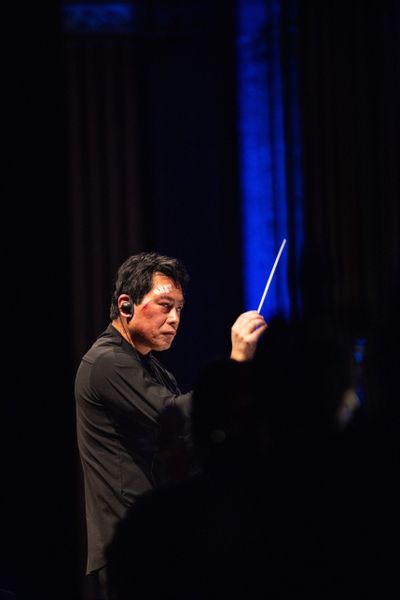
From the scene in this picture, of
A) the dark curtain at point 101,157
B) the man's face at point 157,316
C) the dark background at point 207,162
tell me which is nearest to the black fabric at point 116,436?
the man's face at point 157,316

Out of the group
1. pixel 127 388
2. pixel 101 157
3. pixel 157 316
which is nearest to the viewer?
pixel 127 388

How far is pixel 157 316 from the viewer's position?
2.08 metres

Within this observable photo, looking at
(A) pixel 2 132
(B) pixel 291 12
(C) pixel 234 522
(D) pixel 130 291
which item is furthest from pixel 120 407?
(B) pixel 291 12

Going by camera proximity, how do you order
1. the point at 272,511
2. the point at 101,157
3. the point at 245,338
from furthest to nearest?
the point at 101,157 < the point at 245,338 < the point at 272,511

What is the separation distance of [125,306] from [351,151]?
3.32 feet

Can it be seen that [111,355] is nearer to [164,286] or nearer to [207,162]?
[164,286]

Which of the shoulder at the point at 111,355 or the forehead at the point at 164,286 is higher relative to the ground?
the forehead at the point at 164,286

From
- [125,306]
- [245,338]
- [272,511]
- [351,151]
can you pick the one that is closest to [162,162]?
[351,151]

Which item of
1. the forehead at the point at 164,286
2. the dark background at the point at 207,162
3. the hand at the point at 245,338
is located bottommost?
the hand at the point at 245,338

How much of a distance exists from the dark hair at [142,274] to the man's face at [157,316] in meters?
0.02

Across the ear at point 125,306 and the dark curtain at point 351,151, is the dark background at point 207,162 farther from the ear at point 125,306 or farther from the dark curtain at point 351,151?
the ear at point 125,306

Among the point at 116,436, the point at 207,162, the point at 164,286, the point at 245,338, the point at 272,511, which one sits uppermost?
the point at 207,162

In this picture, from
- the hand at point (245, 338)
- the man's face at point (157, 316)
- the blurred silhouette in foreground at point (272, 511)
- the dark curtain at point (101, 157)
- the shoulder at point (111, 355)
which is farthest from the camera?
the dark curtain at point (101, 157)

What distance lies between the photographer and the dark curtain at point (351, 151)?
2533mm
